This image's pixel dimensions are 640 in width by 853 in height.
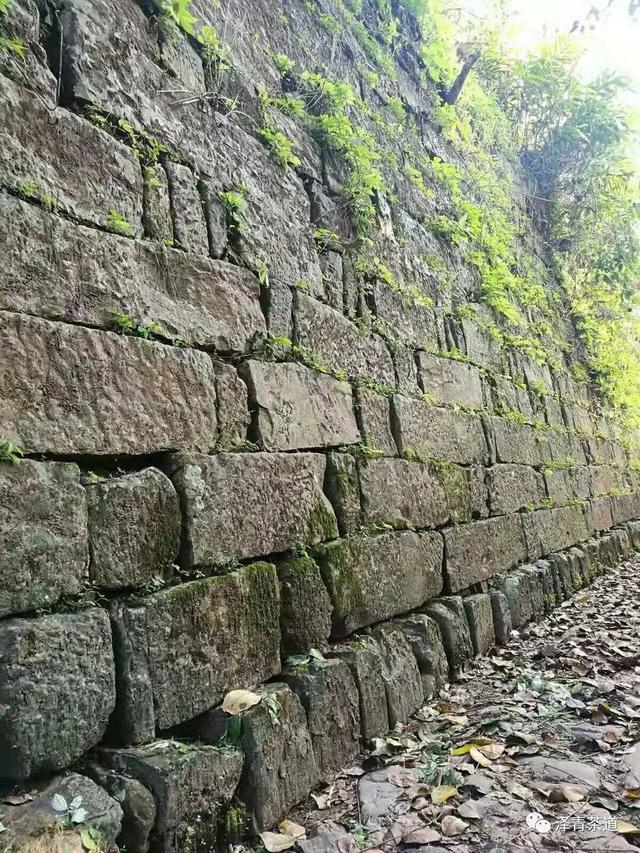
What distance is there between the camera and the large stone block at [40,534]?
5.22 feet

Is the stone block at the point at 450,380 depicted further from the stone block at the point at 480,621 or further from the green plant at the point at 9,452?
the green plant at the point at 9,452

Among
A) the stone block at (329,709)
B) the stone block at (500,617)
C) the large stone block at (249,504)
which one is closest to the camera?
the large stone block at (249,504)

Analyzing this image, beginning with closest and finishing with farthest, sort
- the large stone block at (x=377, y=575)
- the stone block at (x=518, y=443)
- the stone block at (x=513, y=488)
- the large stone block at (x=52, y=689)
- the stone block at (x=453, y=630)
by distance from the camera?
the large stone block at (x=52, y=689) → the large stone block at (x=377, y=575) → the stone block at (x=453, y=630) → the stone block at (x=513, y=488) → the stone block at (x=518, y=443)

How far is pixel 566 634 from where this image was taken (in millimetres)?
4016

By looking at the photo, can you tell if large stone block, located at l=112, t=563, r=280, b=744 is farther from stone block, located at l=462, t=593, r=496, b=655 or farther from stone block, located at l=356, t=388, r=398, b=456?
stone block, located at l=462, t=593, r=496, b=655

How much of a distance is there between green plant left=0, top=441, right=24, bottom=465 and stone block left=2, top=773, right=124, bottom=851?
769 millimetres

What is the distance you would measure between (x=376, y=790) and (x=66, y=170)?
88.0 inches

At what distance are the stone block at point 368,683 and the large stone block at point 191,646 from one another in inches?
14.4

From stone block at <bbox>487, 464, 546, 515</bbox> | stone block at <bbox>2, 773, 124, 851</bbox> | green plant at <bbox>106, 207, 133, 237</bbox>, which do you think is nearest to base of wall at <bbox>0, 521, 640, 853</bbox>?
stone block at <bbox>2, 773, 124, 851</bbox>

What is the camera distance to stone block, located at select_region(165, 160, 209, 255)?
2.39 m

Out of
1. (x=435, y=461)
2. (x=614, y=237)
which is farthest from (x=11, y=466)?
(x=614, y=237)

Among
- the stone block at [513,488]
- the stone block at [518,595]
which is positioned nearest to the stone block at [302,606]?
the stone block at [518,595]

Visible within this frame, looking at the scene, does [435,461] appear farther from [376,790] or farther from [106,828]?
[106,828]

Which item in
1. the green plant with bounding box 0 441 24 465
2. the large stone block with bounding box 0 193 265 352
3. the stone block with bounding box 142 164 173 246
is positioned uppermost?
the stone block with bounding box 142 164 173 246
